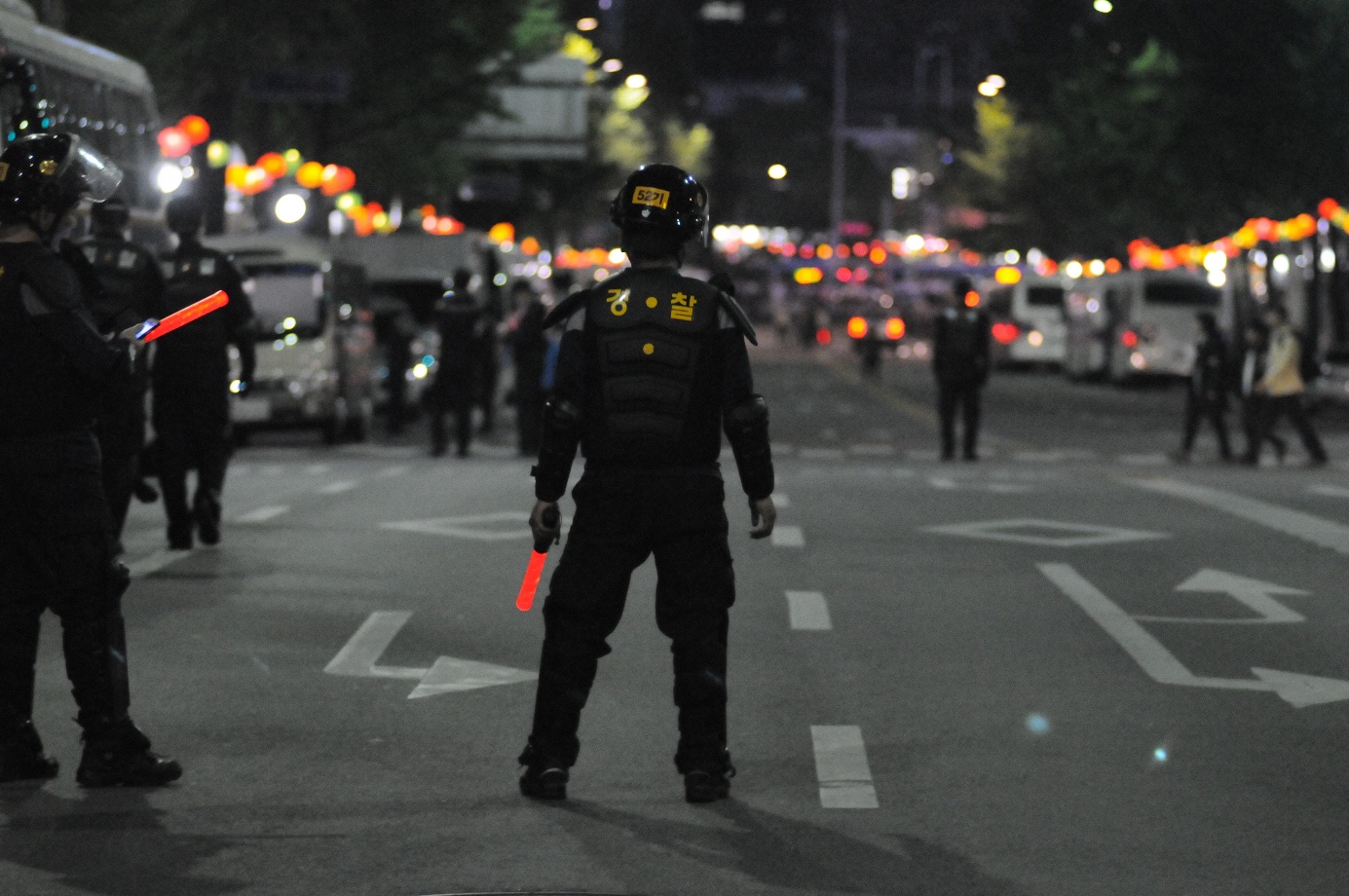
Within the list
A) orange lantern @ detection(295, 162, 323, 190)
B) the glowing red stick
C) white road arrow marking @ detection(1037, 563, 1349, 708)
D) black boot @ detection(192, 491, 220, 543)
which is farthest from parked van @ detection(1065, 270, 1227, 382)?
the glowing red stick

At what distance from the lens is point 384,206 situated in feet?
177

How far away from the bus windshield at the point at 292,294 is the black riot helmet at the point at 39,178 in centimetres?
2005

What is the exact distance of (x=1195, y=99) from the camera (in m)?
43.2

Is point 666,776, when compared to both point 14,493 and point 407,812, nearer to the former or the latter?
point 407,812

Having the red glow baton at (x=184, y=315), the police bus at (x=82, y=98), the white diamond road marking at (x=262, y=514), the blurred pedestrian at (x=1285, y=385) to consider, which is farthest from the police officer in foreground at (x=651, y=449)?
the blurred pedestrian at (x=1285, y=385)

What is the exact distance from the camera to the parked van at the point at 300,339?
27.2 meters

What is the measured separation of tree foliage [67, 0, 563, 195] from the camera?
115ft

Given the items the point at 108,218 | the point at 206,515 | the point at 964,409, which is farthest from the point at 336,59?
the point at 108,218

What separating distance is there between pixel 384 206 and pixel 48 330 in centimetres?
4739

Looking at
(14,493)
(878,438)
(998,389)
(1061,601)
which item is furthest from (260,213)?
(14,493)

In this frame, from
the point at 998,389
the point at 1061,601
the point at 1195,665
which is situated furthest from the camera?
the point at 998,389

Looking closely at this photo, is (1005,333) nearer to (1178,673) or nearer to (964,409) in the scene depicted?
(964,409)

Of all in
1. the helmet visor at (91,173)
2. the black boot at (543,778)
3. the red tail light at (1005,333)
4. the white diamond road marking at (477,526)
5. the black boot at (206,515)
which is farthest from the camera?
the red tail light at (1005,333)

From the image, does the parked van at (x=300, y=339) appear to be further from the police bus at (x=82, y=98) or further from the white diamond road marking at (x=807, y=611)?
the white diamond road marking at (x=807, y=611)
